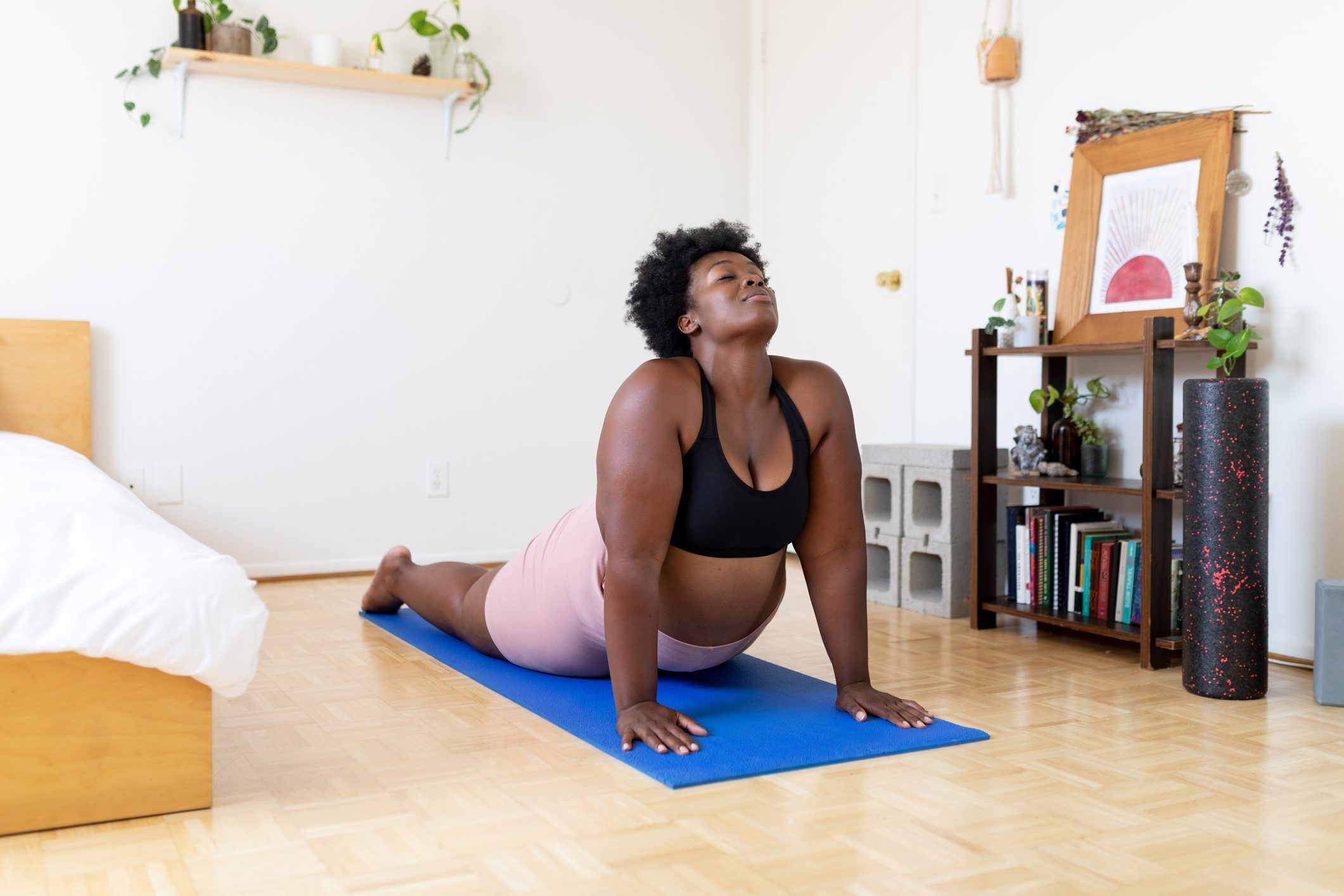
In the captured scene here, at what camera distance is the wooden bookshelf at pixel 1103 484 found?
8.86 ft

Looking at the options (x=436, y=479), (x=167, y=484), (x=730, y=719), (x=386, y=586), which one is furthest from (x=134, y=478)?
(x=730, y=719)

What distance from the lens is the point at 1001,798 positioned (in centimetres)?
178

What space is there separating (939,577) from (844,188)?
4.91 ft

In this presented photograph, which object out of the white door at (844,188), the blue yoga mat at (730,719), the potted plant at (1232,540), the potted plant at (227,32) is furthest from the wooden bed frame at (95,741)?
the potted plant at (227,32)

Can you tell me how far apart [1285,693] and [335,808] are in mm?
1923

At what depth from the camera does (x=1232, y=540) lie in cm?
242

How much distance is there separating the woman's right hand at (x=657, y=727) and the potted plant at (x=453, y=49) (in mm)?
2744

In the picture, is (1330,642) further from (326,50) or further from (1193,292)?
(326,50)

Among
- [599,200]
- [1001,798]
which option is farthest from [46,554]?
[599,200]

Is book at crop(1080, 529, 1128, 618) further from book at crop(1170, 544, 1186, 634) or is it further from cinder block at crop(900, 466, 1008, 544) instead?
cinder block at crop(900, 466, 1008, 544)

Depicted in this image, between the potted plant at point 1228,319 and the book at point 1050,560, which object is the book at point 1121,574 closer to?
the book at point 1050,560

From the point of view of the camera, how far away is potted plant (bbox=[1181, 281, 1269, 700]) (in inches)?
95.2

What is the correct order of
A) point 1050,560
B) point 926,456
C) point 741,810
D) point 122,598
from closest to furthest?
point 122,598 < point 741,810 < point 1050,560 < point 926,456

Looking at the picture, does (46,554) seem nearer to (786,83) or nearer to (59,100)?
(59,100)
